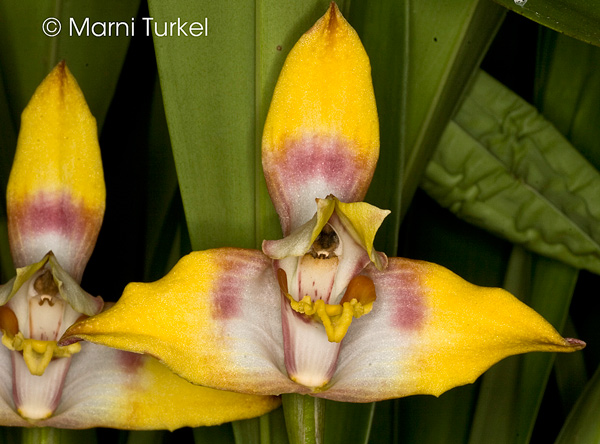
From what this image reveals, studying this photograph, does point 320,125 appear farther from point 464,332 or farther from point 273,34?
point 464,332

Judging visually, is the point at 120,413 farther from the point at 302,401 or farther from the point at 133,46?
the point at 133,46

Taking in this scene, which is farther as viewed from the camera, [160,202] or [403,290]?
[160,202]

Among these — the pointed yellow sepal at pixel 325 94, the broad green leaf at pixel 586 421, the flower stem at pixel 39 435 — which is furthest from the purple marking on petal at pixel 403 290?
the flower stem at pixel 39 435

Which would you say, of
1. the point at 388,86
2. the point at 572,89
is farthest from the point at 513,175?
the point at 388,86

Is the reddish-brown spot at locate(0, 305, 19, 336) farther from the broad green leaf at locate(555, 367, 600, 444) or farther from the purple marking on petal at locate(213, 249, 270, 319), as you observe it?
the broad green leaf at locate(555, 367, 600, 444)

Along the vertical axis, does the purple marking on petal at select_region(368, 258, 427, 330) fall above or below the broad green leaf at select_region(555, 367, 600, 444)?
above

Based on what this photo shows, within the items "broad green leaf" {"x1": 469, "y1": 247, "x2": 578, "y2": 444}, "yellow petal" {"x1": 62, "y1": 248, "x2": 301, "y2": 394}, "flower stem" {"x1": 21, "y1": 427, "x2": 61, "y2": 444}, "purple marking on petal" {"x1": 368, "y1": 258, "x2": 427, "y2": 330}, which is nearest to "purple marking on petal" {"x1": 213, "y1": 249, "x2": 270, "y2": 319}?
"yellow petal" {"x1": 62, "y1": 248, "x2": 301, "y2": 394}
